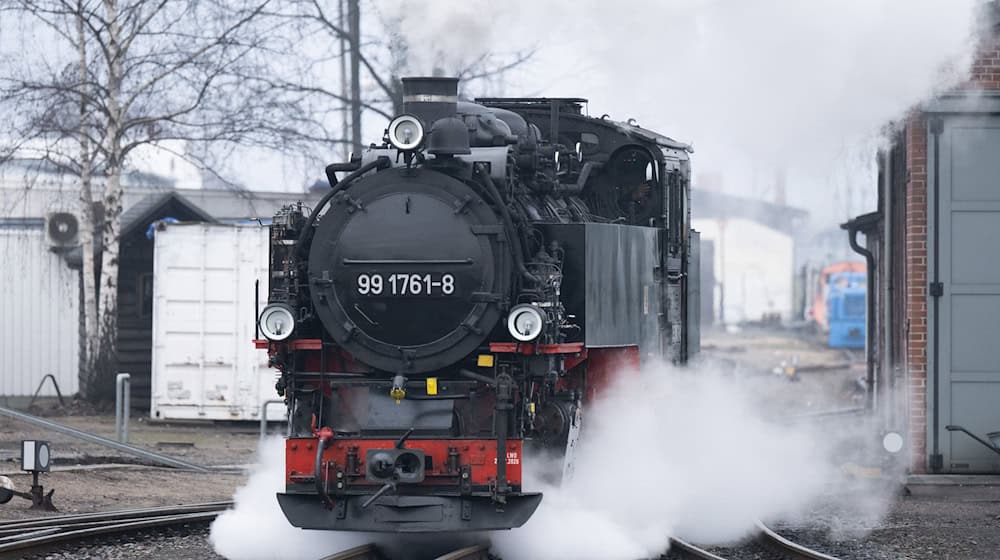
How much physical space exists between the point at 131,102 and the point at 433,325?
11966 mm

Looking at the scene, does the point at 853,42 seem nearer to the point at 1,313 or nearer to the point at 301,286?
the point at 301,286

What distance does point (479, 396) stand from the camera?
28.3ft

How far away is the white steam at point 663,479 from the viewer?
884 cm

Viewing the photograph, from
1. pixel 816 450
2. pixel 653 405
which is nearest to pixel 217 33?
pixel 816 450

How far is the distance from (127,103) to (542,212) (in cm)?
1162

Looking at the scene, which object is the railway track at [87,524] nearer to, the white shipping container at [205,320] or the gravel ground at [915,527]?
the gravel ground at [915,527]

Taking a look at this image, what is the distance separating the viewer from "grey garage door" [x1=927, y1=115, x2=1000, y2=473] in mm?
13148

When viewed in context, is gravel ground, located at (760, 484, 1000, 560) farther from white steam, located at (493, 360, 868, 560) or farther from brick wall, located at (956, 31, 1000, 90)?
brick wall, located at (956, 31, 1000, 90)

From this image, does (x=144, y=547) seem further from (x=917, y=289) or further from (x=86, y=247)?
(x=86, y=247)

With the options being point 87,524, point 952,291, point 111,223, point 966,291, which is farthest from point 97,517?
point 111,223

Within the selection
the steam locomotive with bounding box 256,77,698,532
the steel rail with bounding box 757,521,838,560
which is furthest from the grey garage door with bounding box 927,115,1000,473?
the steam locomotive with bounding box 256,77,698,532

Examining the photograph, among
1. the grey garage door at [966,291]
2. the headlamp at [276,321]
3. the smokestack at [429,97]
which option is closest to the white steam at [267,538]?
the headlamp at [276,321]

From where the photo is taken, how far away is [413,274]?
8594 mm

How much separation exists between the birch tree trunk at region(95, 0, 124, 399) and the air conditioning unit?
2.99 ft
